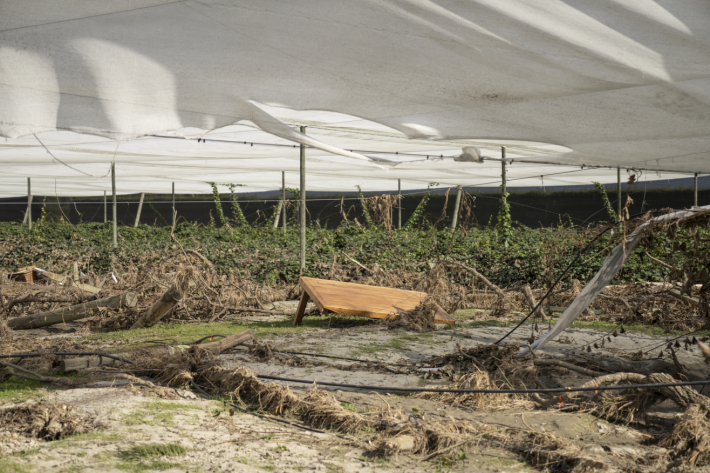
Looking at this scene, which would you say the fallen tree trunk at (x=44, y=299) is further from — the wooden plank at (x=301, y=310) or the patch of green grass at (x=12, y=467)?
the patch of green grass at (x=12, y=467)

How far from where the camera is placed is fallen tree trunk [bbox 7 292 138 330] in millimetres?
6109

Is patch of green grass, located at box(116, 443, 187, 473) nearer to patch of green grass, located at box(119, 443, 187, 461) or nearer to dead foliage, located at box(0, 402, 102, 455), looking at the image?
patch of green grass, located at box(119, 443, 187, 461)

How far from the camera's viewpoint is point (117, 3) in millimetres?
2416

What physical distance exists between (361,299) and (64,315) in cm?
343

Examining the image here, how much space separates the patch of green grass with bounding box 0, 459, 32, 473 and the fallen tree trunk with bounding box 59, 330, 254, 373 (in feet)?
4.90

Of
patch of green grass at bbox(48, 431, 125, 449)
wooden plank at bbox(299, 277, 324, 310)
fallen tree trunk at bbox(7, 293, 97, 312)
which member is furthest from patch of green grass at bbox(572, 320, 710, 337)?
fallen tree trunk at bbox(7, 293, 97, 312)

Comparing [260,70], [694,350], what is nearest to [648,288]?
[694,350]

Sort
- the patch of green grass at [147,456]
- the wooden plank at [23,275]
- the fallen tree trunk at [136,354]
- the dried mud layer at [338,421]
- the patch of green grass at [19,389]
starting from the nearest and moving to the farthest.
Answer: the patch of green grass at [147,456] < the dried mud layer at [338,421] < the patch of green grass at [19,389] < the fallen tree trunk at [136,354] < the wooden plank at [23,275]

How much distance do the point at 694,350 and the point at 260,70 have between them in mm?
4470

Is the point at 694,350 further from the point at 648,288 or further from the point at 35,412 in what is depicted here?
the point at 35,412

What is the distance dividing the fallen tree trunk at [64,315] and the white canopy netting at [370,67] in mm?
3634

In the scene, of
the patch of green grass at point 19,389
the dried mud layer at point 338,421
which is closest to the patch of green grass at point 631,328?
the dried mud layer at point 338,421

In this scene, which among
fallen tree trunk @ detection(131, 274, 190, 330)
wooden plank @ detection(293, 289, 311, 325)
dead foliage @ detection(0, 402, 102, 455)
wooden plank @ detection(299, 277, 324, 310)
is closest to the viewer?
dead foliage @ detection(0, 402, 102, 455)

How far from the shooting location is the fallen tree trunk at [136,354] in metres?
3.85
